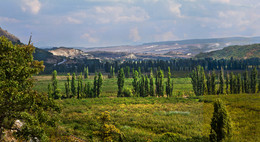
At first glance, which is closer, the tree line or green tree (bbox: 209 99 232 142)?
green tree (bbox: 209 99 232 142)

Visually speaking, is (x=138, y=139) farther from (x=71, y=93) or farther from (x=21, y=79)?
(x=71, y=93)

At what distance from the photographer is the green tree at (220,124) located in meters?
18.4

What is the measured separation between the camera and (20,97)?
1636cm

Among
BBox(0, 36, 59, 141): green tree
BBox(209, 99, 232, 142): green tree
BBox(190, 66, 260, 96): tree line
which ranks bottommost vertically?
BBox(190, 66, 260, 96): tree line

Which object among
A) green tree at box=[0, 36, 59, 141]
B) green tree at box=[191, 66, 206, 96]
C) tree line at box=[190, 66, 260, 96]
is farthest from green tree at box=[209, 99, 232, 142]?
tree line at box=[190, 66, 260, 96]

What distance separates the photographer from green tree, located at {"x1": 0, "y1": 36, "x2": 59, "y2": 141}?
16125 millimetres

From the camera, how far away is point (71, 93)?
108562 mm

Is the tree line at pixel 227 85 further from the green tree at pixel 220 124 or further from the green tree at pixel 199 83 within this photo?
the green tree at pixel 220 124

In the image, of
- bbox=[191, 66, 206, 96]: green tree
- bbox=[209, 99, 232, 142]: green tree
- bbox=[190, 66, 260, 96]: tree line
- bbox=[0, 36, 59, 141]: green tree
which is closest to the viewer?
bbox=[0, 36, 59, 141]: green tree

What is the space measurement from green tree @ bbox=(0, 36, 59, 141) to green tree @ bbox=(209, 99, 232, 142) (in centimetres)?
1431

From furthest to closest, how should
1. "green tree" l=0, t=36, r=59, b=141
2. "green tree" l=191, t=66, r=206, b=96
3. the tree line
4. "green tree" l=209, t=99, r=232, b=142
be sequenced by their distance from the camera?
"green tree" l=191, t=66, r=206, b=96 < the tree line < "green tree" l=209, t=99, r=232, b=142 < "green tree" l=0, t=36, r=59, b=141

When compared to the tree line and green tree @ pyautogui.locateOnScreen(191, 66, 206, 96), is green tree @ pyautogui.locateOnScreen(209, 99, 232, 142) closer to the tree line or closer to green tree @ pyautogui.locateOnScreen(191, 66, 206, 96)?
green tree @ pyautogui.locateOnScreen(191, 66, 206, 96)

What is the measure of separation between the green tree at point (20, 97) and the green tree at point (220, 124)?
14310 millimetres

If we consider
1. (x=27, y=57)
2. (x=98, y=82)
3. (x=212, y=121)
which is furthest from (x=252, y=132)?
(x=98, y=82)
